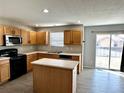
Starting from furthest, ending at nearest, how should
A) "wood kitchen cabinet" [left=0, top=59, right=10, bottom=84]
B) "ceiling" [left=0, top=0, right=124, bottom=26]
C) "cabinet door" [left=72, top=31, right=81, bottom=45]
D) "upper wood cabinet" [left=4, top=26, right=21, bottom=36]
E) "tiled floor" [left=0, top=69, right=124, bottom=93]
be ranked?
"cabinet door" [left=72, top=31, right=81, bottom=45] < "upper wood cabinet" [left=4, top=26, right=21, bottom=36] < "wood kitchen cabinet" [left=0, top=59, right=10, bottom=84] < "tiled floor" [left=0, top=69, right=124, bottom=93] < "ceiling" [left=0, top=0, right=124, bottom=26]

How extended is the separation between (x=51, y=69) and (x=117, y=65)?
425 cm

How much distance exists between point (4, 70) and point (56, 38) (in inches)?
125

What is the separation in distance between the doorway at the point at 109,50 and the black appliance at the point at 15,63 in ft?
13.1

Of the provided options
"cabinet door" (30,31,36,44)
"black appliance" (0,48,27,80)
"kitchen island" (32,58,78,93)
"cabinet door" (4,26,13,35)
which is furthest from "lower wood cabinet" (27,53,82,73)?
"kitchen island" (32,58,78,93)

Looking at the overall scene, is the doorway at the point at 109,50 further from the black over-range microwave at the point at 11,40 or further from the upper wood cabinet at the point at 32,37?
the black over-range microwave at the point at 11,40

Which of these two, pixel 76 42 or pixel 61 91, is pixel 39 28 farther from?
pixel 61 91

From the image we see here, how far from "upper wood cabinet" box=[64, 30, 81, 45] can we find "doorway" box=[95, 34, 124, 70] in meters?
1.33

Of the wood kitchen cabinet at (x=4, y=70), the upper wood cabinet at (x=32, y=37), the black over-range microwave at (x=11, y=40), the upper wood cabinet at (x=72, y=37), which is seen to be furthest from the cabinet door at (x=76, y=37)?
the wood kitchen cabinet at (x=4, y=70)

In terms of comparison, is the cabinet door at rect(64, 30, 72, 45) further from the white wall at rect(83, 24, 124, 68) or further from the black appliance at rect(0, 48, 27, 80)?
the black appliance at rect(0, 48, 27, 80)

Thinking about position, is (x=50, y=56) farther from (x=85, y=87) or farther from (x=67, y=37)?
(x=85, y=87)

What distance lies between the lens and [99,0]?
7.04 ft

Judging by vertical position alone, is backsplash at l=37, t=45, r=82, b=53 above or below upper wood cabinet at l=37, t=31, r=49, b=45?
below

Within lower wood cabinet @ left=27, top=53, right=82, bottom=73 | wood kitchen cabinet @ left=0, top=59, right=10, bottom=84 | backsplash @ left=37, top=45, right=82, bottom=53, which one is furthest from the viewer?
backsplash @ left=37, top=45, right=82, bottom=53

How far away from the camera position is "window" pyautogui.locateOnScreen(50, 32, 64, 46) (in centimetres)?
570
